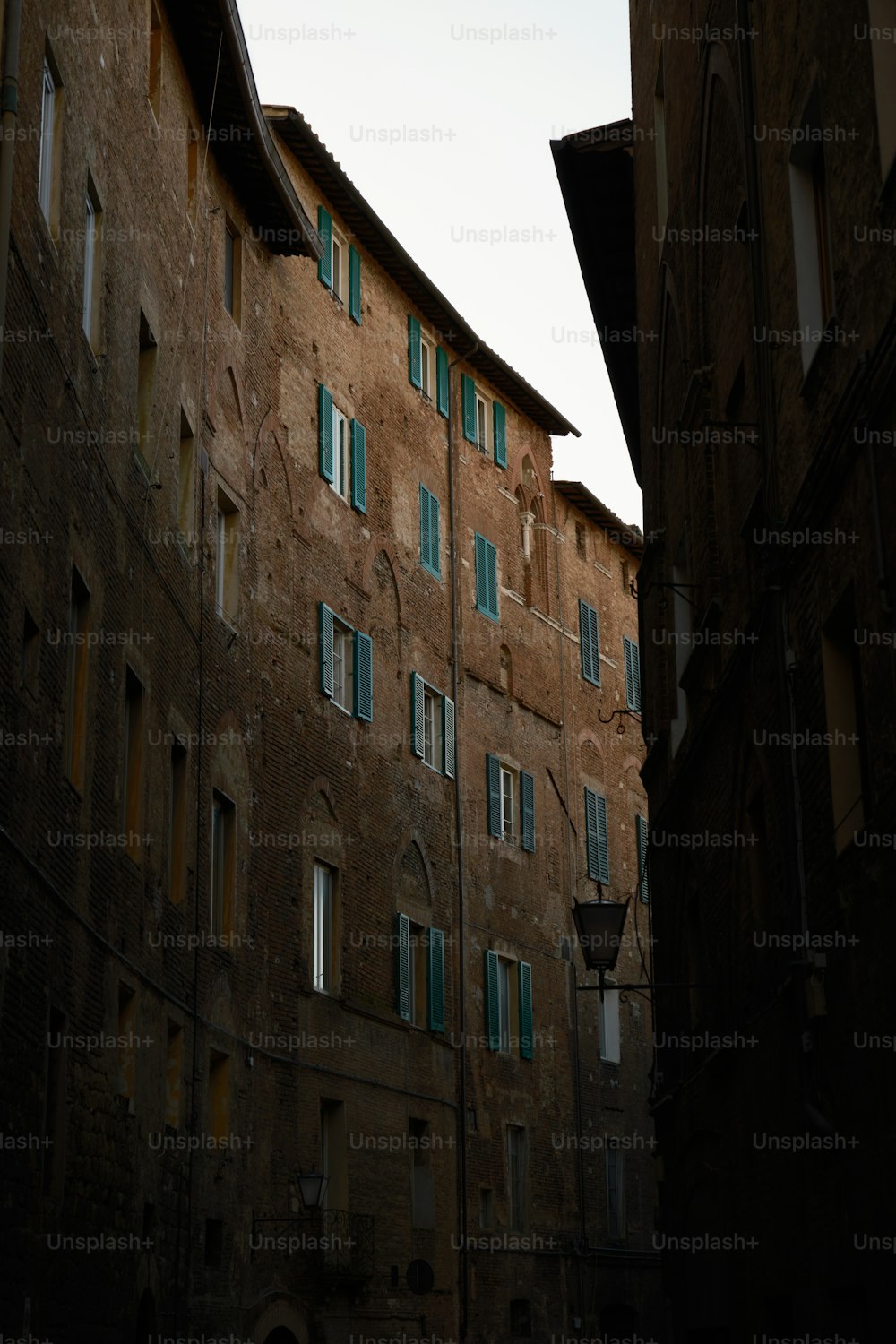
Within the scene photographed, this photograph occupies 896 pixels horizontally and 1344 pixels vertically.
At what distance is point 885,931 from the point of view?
27.9ft

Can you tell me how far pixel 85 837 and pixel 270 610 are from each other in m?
8.46

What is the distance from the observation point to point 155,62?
17469 mm

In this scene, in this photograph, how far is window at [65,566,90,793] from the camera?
13148 millimetres

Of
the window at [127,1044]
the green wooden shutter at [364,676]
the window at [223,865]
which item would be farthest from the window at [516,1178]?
the window at [127,1044]

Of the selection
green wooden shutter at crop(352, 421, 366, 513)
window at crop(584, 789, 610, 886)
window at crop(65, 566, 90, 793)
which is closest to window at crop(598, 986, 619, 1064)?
window at crop(584, 789, 610, 886)

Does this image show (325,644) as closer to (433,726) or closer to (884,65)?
(433,726)

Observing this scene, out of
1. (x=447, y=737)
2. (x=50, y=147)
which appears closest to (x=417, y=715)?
(x=447, y=737)

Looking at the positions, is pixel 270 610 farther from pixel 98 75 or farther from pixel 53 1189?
pixel 53 1189

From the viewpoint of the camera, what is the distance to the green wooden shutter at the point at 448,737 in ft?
88.7

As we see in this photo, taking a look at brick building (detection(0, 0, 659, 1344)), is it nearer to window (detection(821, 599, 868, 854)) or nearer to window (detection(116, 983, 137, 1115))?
window (detection(116, 983, 137, 1115))

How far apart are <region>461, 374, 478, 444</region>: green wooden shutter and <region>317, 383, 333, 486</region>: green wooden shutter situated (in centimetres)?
535

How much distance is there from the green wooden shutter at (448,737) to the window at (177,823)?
32.5 feet

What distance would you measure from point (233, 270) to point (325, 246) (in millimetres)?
3544

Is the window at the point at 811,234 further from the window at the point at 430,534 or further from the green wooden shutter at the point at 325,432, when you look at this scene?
the window at the point at 430,534
